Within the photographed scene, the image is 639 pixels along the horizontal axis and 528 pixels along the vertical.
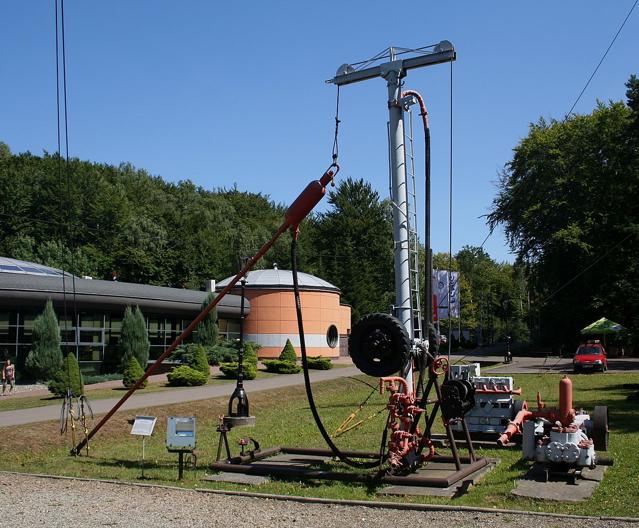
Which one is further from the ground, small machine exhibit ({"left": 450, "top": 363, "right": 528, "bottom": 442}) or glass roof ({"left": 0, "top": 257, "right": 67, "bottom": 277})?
glass roof ({"left": 0, "top": 257, "right": 67, "bottom": 277})

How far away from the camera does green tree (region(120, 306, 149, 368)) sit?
34531 mm

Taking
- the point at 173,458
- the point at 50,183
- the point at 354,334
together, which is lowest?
the point at 173,458

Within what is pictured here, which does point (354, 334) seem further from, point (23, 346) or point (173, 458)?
point (23, 346)

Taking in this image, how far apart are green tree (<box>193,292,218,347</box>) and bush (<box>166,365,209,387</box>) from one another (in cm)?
947

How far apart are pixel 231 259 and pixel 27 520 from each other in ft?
233

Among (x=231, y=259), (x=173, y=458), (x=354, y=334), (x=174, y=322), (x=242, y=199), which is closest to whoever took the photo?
(x=354, y=334)

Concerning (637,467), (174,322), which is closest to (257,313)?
(174,322)

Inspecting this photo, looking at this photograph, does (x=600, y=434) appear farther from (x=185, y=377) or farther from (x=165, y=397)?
(x=185, y=377)

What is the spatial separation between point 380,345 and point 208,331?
30.6 m

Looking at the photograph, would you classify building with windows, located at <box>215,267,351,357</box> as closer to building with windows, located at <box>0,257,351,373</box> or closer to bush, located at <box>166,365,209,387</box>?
building with windows, located at <box>0,257,351,373</box>

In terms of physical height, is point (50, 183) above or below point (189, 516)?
above

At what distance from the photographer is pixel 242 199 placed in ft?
329

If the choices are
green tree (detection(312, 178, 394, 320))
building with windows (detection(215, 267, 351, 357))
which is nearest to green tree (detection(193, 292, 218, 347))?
building with windows (detection(215, 267, 351, 357))

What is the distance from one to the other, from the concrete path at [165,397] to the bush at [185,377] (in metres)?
0.49
